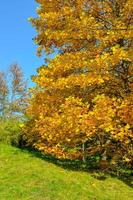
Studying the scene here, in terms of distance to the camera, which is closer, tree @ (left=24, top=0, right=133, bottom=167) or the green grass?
the green grass

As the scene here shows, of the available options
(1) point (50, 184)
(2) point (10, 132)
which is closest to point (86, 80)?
(1) point (50, 184)

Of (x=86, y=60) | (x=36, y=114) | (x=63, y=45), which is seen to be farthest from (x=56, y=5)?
(x=36, y=114)

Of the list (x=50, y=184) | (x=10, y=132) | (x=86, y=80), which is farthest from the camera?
(x=10, y=132)

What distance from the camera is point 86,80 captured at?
16766 mm

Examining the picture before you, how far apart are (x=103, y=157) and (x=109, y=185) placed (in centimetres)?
455

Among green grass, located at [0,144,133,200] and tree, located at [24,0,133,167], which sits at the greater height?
tree, located at [24,0,133,167]

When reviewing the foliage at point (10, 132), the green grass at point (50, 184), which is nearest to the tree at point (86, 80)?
the green grass at point (50, 184)

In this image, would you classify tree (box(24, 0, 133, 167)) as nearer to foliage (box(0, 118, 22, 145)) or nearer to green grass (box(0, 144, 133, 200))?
green grass (box(0, 144, 133, 200))

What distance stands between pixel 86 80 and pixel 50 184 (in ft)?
13.5

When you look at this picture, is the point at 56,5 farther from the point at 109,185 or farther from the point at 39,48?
the point at 109,185

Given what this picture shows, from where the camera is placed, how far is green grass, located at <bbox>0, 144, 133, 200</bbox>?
13726 mm

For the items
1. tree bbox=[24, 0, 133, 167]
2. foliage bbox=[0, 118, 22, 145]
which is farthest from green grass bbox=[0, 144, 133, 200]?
foliage bbox=[0, 118, 22, 145]

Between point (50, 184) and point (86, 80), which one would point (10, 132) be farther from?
point (50, 184)

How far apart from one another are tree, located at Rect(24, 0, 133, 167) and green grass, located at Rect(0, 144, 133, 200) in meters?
1.00
